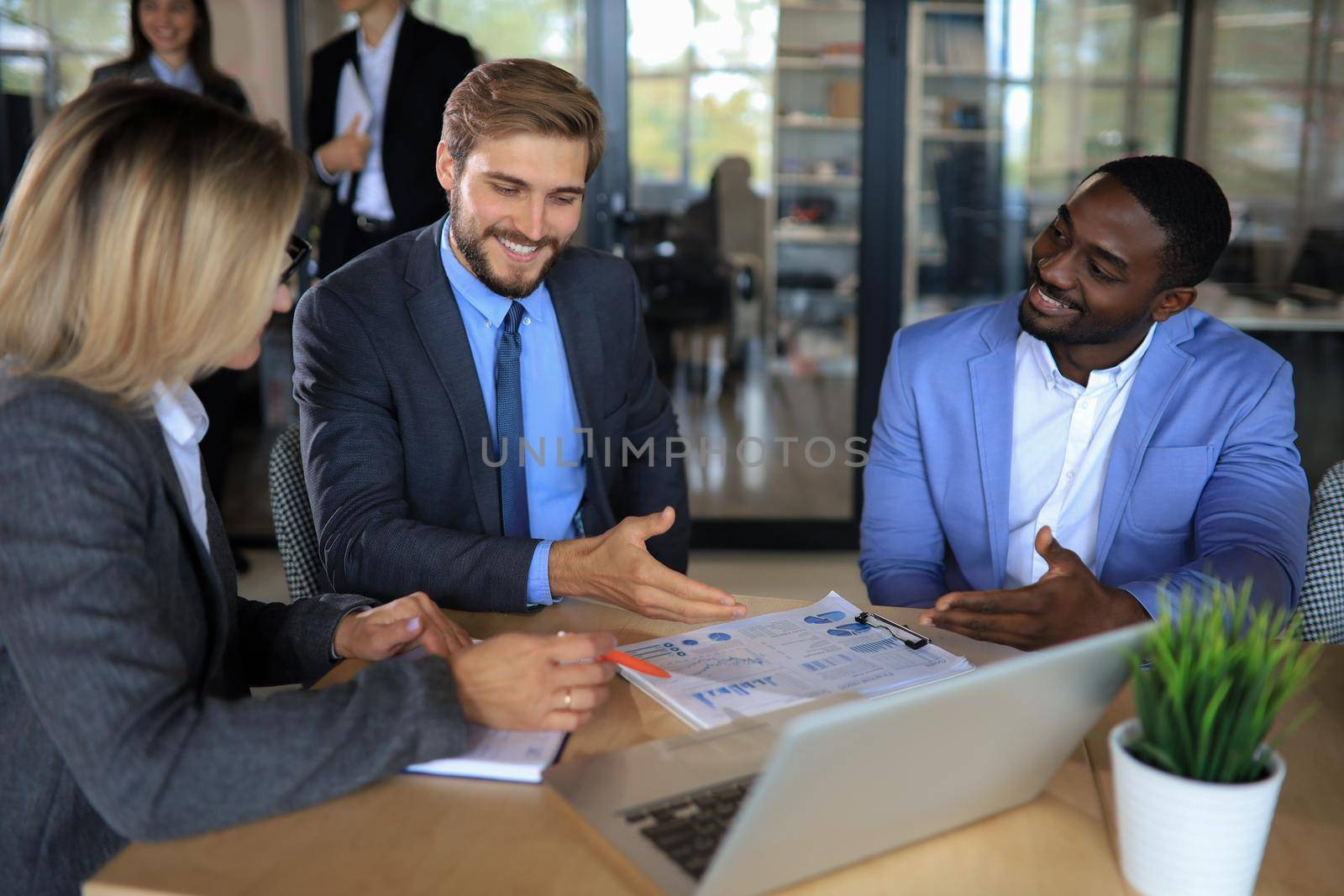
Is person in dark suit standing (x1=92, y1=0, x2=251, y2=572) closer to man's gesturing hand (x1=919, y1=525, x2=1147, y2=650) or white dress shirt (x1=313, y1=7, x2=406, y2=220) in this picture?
white dress shirt (x1=313, y1=7, x2=406, y2=220)

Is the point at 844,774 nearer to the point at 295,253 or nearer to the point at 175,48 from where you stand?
the point at 295,253

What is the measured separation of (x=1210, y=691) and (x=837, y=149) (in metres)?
3.37

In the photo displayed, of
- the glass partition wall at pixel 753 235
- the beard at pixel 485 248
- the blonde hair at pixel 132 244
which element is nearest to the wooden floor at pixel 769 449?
the glass partition wall at pixel 753 235

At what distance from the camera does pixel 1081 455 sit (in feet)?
6.26

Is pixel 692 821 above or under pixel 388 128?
under

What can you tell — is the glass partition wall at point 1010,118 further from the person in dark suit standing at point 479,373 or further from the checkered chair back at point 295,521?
the checkered chair back at point 295,521

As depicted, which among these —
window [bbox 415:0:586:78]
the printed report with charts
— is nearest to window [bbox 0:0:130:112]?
window [bbox 415:0:586:78]

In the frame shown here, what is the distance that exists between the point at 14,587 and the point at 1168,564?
153 cm

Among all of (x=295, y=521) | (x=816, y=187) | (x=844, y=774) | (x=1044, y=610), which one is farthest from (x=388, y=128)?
(x=844, y=774)

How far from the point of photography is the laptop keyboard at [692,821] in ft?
3.05

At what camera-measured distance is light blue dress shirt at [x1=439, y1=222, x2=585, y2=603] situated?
1.94 metres

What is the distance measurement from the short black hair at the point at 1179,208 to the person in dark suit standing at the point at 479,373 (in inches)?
33.3

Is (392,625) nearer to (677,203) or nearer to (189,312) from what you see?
(189,312)

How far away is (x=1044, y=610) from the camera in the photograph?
4.50 ft
